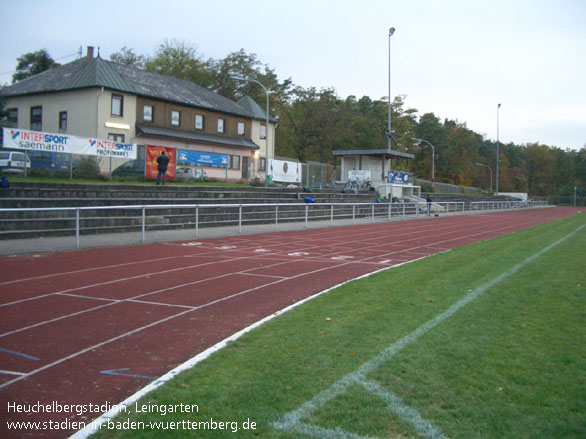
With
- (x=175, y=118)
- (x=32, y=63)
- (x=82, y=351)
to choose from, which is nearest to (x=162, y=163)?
(x=175, y=118)

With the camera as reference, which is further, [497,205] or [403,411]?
[497,205]

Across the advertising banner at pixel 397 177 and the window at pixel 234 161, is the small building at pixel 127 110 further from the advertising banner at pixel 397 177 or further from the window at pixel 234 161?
the advertising banner at pixel 397 177

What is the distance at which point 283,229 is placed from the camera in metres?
20.9

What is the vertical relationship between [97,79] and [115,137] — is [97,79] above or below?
above

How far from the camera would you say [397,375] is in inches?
168

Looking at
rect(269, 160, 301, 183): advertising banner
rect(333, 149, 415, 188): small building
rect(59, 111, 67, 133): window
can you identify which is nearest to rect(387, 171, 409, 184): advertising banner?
rect(333, 149, 415, 188): small building

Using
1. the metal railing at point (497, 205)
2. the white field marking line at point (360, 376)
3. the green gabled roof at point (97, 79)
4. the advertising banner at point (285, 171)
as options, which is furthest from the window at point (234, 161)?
the white field marking line at point (360, 376)

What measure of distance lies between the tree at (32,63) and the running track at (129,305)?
5690 centimetres

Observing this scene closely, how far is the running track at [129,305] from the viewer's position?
441 centimetres

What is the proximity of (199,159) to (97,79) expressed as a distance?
8638mm

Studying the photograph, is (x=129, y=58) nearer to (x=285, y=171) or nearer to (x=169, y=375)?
(x=285, y=171)

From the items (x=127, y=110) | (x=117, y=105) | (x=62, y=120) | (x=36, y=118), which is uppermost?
(x=117, y=105)

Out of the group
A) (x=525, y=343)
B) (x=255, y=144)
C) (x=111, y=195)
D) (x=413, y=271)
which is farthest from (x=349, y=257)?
(x=255, y=144)

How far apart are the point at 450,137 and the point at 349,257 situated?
8866 cm
